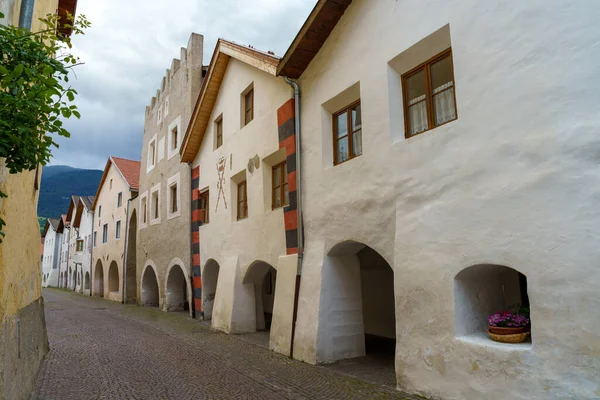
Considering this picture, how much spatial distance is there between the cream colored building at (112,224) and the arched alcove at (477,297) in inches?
839

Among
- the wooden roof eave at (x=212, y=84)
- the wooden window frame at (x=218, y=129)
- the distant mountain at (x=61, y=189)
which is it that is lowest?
the wooden window frame at (x=218, y=129)

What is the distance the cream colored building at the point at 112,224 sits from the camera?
24.1 meters

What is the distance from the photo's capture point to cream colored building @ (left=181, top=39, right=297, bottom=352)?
962 centimetres

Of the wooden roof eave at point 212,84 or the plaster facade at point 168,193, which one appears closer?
the wooden roof eave at point 212,84

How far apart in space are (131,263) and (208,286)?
11197 millimetres

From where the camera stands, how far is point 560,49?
4398mm

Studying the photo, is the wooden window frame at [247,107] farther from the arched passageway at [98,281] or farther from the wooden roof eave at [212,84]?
the arched passageway at [98,281]

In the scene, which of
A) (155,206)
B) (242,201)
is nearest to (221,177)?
(242,201)

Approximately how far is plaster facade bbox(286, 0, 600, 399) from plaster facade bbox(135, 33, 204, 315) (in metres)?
9.41

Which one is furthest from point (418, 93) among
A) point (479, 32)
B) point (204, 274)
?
point (204, 274)

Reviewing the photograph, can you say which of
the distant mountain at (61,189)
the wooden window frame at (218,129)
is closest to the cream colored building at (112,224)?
the wooden window frame at (218,129)

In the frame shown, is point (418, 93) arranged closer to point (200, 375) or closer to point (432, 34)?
point (432, 34)

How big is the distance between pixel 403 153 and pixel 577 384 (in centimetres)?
340

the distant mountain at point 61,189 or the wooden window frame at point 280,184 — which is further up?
the distant mountain at point 61,189
